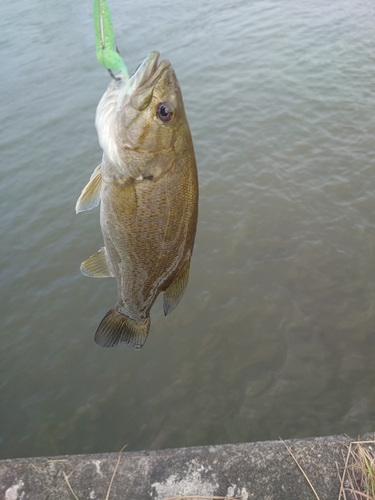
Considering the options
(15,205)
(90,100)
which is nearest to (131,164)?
(15,205)

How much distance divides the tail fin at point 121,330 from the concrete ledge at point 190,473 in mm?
824

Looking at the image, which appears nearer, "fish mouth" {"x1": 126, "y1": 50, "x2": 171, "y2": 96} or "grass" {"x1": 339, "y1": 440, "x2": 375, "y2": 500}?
"fish mouth" {"x1": 126, "y1": 50, "x2": 171, "y2": 96}

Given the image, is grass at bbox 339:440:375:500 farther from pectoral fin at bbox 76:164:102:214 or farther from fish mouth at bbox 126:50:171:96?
fish mouth at bbox 126:50:171:96

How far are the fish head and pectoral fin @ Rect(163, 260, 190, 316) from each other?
1.70ft

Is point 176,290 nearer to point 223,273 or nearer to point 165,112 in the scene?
point 165,112

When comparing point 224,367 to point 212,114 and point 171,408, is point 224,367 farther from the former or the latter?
point 212,114

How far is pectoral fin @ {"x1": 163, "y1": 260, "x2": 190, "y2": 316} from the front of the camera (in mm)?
2102

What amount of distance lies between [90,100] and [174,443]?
23.8 feet

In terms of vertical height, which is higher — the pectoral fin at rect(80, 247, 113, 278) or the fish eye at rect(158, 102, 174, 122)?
the fish eye at rect(158, 102, 174, 122)

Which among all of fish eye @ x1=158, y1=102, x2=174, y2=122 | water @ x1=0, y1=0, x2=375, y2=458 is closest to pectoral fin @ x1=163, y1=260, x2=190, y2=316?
fish eye @ x1=158, y1=102, x2=174, y2=122

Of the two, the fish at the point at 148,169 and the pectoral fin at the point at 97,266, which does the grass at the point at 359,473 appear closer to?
the fish at the point at 148,169

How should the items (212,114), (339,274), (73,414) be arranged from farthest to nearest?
1. (212,114)
2. (339,274)
3. (73,414)

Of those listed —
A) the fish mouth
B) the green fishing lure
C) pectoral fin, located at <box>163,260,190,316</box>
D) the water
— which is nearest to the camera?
the green fishing lure

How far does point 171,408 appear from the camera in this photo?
13.6ft
